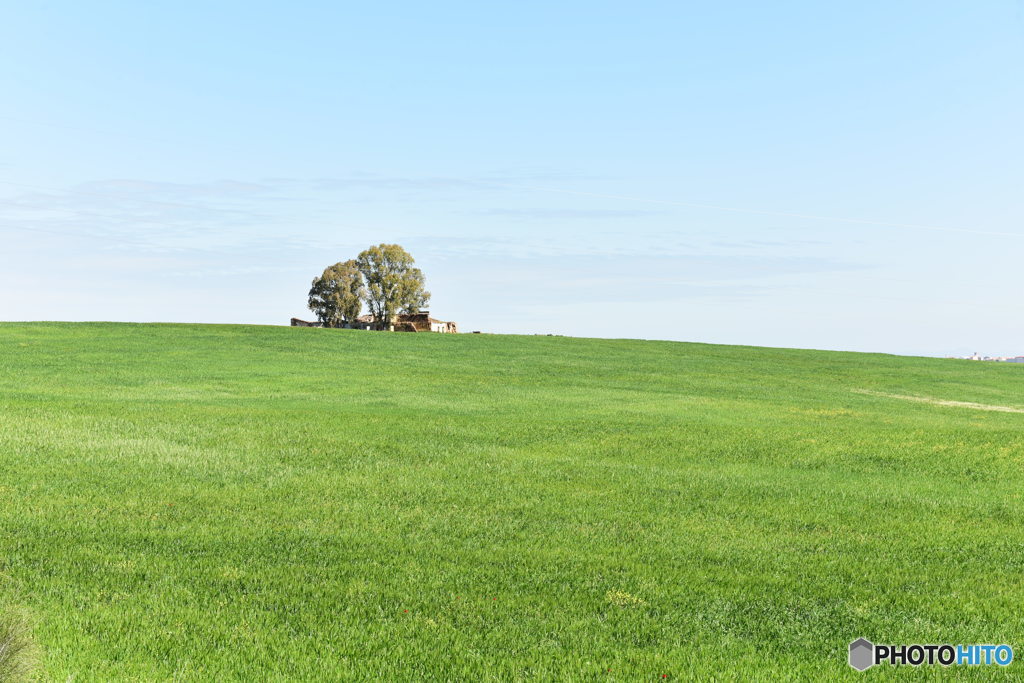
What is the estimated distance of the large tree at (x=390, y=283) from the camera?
83750 mm

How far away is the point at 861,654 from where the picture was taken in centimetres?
646

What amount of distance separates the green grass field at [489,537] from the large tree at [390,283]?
60659mm

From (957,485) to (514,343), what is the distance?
32923 millimetres

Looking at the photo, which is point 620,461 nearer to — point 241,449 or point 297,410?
point 241,449

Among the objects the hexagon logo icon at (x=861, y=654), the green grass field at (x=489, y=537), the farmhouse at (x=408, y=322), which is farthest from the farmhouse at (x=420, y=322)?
the hexagon logo icon at (x=861, y=654)

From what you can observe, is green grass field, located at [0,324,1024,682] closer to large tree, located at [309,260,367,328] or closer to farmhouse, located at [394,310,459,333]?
farmhouse, located at [394,310,459,333]

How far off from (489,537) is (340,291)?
7772 centimetres

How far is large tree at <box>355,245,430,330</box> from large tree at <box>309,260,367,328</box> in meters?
1.24

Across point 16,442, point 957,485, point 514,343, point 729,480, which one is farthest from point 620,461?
point 514,343

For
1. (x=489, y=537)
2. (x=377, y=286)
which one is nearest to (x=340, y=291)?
(x=377, y=286)

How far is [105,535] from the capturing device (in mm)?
9141

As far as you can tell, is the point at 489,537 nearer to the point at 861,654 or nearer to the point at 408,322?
the point at 861,654

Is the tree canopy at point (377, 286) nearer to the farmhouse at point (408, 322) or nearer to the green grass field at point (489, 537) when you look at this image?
the farmhouse at point (408, 322)

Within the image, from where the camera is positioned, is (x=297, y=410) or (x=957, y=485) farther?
(x=297, y=410)
